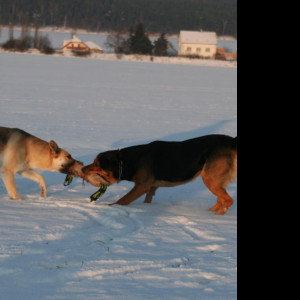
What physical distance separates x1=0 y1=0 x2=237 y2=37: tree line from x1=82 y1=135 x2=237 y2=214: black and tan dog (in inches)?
5976

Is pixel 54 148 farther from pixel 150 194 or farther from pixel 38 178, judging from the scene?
pixel 150 194

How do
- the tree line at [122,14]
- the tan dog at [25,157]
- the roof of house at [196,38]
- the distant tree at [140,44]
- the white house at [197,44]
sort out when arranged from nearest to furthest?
the tan dog at [25,157]
the distant tree at [140,44]
the white house at [197,44]
the roof of house at [196,38]
the tree line at [122,14]

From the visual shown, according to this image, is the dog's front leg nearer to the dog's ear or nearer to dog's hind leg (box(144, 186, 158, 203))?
dog's hind leg (box(144, 186, 158, 203))

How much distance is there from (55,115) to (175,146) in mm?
10750

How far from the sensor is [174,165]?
702cm

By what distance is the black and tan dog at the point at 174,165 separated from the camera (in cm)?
684

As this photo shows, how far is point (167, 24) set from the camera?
167 meters

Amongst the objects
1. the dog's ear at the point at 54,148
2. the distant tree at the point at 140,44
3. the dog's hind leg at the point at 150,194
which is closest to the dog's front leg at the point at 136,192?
the dog's hind leg at the point at 150,194

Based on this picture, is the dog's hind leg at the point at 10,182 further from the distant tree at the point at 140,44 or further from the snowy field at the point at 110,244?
the distant tree at the point at 140,44

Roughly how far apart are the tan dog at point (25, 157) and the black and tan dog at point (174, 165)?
0.46 meters

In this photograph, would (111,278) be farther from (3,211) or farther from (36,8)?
(36,8)

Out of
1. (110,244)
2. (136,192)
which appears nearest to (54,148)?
(136,192)

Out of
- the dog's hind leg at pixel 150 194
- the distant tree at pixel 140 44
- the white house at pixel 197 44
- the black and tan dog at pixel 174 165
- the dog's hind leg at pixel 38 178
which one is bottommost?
the dog's hind leg at pixel 150 194
